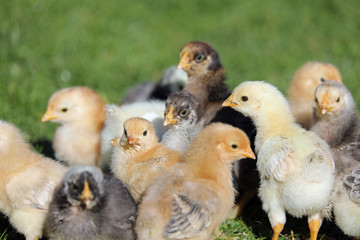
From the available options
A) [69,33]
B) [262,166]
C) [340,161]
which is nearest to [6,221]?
[262,166]

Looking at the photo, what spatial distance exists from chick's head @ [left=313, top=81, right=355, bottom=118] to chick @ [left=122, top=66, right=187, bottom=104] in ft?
6.02

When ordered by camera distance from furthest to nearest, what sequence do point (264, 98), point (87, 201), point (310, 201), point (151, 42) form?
point (151, 42) < point (264, 98) < point (310, 201) < point (87, 201)

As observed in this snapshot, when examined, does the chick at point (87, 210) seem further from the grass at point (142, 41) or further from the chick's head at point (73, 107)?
the grass at point (142, 41)

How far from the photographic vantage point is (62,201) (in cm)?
322

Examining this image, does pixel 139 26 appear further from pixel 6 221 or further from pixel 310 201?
pixel 310 201

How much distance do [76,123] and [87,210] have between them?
1.73 metres

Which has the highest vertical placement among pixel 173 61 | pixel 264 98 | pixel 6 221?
pixel 264 98

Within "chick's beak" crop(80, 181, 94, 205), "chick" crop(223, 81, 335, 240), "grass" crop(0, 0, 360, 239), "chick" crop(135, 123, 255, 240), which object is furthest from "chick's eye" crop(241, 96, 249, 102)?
"grass" crop(0, 0, 360, 239)

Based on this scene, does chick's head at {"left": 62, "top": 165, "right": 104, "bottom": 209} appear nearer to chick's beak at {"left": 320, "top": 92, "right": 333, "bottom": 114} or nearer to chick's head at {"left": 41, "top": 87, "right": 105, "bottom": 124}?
chick's head at {"left": 41, "top": 87, "right": 105, "bottom": 124}

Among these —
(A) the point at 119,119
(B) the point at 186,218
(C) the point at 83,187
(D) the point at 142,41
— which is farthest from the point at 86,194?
(D) the point at 142,41

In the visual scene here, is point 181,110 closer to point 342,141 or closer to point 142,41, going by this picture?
point 342,141

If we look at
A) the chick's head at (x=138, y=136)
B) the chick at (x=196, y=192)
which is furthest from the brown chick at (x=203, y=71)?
the chick at (x=196, y=192)

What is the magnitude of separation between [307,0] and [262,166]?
6320mm

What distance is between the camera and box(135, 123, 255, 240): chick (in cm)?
317
